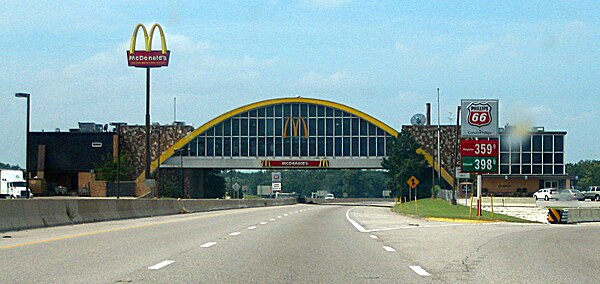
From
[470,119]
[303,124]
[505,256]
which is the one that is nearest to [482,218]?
[470,119]

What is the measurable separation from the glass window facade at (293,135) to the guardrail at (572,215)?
6744 centimetres

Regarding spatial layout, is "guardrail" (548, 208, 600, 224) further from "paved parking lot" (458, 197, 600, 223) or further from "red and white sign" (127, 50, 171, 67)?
"red and white sign" (127, 50, 171, 67)

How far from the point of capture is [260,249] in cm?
1831

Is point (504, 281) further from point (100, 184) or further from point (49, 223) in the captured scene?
point (100, 184)

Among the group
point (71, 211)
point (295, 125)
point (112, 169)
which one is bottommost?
point (71, 211)

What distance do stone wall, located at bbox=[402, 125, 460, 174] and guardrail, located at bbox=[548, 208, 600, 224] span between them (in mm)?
68066

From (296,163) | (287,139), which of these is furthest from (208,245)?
(287,139)

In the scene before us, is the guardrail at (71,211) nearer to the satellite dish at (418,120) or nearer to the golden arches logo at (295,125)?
the golden arches logo at (295,125)

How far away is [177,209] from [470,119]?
1831 cm

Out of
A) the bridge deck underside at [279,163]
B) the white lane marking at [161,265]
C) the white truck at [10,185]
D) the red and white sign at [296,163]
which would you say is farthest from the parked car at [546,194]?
the white lane marking at [161,265]

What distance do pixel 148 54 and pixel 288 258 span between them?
230ft

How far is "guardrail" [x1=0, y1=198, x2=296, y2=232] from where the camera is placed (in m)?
25.2

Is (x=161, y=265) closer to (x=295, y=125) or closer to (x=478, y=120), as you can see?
(x=478, y=120)

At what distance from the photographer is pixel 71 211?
30.5m
